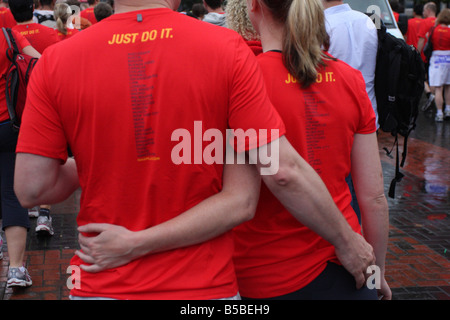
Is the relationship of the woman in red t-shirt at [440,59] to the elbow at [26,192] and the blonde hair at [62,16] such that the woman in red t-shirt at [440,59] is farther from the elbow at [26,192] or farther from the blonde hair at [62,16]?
the elbow at [26,192]

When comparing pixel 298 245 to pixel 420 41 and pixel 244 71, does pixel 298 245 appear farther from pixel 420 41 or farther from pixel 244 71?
pixel 420 41

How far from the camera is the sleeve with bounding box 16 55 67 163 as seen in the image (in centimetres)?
177

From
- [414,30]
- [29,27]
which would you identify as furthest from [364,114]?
[414,30]

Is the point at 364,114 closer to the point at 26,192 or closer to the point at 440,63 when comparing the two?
the point at 26,192

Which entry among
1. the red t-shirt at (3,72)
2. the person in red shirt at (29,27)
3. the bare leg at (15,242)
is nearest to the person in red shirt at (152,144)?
the red t-shirt at (3,72)

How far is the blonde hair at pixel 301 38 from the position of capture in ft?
6.91

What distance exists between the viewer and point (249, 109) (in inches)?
68.7

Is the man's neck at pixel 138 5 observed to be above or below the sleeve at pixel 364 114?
above

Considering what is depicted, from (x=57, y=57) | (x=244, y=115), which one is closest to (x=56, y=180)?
(x=57, y=57)

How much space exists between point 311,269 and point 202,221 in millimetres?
540

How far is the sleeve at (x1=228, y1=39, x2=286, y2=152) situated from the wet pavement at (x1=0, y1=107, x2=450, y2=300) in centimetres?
306

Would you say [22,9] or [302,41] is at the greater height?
[302,41]

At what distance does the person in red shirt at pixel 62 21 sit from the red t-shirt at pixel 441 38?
25.5 ft

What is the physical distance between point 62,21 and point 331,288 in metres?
6.42
